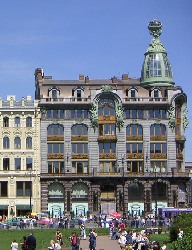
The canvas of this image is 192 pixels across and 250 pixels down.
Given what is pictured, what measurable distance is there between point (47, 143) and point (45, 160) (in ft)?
7.91

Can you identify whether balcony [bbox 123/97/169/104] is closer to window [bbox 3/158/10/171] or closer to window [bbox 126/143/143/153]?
window [bbox 126/143/143/153]

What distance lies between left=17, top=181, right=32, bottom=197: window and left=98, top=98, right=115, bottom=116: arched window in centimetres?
1459

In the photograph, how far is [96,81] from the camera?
121000mm

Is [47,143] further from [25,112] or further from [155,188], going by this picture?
[155,188]

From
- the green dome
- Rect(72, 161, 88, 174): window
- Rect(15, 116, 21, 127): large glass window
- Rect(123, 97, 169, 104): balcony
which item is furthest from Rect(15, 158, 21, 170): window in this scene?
the green dome

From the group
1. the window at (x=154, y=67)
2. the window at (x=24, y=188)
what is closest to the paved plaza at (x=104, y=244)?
the window at (x=24, y=188)

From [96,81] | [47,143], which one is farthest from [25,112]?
[96,81]

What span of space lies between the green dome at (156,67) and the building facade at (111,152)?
12.8 ft

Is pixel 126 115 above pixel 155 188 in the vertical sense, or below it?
above

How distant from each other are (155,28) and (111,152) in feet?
70.9

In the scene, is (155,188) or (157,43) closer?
(155,188)

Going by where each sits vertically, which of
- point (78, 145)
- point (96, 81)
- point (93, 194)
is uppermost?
point (96, 81)

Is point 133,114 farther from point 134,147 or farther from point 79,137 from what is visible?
point 79,137

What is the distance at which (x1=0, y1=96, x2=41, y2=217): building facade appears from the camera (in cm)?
11225
